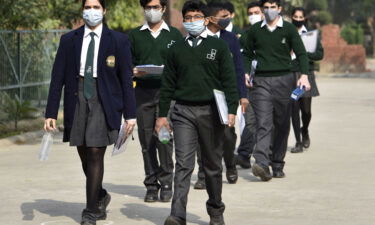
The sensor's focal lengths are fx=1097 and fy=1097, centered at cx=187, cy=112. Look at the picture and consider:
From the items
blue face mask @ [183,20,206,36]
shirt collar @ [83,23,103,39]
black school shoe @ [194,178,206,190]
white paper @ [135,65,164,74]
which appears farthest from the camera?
black school shoe @ [194,178,206,190]

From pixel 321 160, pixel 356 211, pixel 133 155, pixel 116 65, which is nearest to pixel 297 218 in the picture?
pixel 356 211

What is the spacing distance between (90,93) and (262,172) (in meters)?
3.28

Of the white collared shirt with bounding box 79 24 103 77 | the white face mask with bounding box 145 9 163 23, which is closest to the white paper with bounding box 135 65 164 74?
the white face mask with bounding box 145 9 163 23

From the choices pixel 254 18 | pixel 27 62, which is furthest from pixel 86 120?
pixel 27 62

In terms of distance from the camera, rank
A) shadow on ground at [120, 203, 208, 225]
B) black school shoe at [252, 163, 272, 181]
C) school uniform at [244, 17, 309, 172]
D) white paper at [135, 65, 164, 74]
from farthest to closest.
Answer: school uniform at [244, 17, 309, 172] < black school shoe at [252, 163, 272, 181] < white paper at [135, 65, 164, 74] < shadow on ground at [120, 203, 208, 225]

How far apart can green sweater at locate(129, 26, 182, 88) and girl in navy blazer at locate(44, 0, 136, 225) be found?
60.8 inches

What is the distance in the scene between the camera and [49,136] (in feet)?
29.5

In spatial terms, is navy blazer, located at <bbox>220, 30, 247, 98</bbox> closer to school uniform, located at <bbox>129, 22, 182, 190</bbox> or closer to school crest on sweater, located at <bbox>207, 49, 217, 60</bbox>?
school uniform, located at <bbox>129, 22, 182, 190</bbox>

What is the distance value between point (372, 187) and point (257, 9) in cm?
373

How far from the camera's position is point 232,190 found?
1114 cm

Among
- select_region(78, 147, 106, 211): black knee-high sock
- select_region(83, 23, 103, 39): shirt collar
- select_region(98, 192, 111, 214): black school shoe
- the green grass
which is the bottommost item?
the green grass

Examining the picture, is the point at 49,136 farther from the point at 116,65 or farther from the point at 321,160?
the point at 321,160

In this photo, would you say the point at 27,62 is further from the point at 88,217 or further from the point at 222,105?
the point at 222,105

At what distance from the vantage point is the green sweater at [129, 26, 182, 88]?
10477 mm
